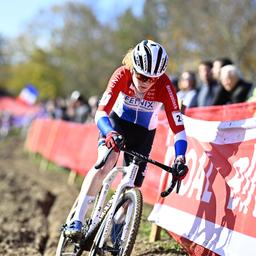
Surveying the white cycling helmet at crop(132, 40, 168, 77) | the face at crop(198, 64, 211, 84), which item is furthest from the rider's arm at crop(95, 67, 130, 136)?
the face at crop(198, 64, 211, 84)

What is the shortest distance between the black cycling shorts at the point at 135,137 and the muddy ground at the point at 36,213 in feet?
3.52

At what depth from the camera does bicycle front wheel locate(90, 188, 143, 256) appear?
481 centimetres

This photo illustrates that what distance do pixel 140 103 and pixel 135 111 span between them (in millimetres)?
99

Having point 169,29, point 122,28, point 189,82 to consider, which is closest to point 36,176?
point 189,82

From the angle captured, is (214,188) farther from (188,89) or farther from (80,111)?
(80,111)

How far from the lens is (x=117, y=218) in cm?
519

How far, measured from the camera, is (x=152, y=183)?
7.85m

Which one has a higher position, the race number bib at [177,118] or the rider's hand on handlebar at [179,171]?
the race number bib at [177,118]

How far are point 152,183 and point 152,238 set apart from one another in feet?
3.65

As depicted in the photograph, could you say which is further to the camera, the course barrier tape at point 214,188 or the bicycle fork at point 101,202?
the bicycle fork at point 101,202

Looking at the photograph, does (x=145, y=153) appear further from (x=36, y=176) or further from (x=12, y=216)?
(x=36, y=176)

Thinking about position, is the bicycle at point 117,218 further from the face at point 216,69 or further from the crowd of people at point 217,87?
the face at point 216,69

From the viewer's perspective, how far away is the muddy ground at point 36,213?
7020 mm

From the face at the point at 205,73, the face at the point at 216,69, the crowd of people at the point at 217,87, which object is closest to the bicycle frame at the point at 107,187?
the crowd of people at the point at 217,87
